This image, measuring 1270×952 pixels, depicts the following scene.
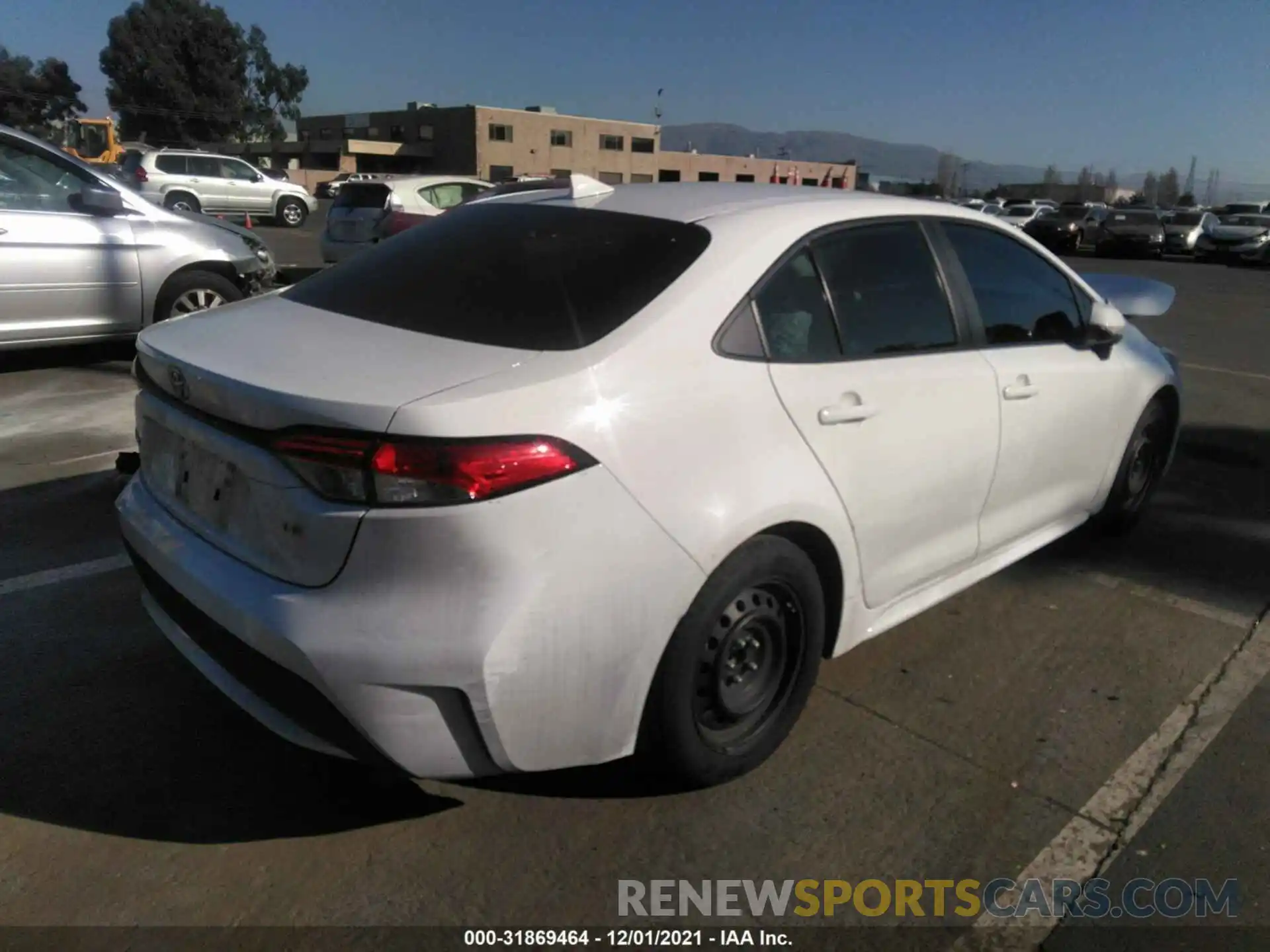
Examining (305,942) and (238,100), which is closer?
(305,942)

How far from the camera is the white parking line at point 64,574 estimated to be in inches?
148

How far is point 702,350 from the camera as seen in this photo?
250 cm

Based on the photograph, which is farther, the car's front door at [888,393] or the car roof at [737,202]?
the car roof at [737,202]

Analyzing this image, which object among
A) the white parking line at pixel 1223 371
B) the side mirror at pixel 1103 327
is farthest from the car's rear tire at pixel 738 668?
the white parking line at pixel 1223 371

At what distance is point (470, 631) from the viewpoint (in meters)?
Result: 2.09

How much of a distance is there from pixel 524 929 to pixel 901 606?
154cm

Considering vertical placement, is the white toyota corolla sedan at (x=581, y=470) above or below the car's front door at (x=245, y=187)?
above

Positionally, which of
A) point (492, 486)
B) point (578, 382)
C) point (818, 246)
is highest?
point (818, 246)

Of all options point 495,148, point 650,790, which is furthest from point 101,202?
point 495,148

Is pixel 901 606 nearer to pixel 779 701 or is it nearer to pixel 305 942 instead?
pixel 779 701

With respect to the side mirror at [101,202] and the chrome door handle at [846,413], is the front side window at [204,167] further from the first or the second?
the chrome door handle at [846,413]

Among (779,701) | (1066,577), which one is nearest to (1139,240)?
(1066,577)

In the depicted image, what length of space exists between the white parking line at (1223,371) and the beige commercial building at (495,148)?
192 feet

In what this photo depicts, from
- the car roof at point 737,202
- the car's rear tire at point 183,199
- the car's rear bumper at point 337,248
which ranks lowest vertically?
the car's rear tire at point 183,199
